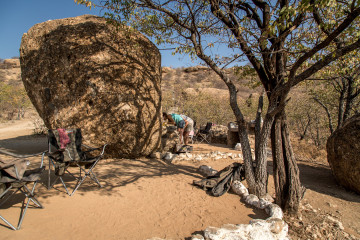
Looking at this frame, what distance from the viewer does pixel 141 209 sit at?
2.66 metres

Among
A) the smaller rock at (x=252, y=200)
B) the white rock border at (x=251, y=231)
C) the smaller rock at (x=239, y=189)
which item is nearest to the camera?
the white rock border at (x=251, y=231)

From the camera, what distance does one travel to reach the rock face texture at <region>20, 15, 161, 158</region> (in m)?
4.51

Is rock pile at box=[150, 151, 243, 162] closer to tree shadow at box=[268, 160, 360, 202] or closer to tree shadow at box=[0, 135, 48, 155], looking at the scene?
tree shadow at box=[268, 160, 360, 202]

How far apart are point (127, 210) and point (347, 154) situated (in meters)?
4.38

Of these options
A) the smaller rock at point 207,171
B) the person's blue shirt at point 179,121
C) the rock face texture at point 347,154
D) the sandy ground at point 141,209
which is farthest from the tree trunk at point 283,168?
the person's blue shirt at point 179,121

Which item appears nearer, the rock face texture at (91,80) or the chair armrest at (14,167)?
the chair armrest at (14,167)

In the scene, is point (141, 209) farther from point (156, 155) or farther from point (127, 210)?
point (156, 155)

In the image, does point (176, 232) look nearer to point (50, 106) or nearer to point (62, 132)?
point (62, 132)

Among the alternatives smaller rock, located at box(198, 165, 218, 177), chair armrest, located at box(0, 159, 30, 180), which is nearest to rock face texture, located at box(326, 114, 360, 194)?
smaller rock, located at box(198, 165, 218, 177)

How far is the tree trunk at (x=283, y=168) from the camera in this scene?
3.04 meters

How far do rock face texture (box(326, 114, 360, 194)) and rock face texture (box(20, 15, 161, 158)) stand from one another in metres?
4.33

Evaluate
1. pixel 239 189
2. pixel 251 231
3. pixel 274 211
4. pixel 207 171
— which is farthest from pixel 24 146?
pixel 274 211

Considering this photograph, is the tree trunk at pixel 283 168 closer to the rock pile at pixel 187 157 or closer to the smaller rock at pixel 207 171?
the smaller rock at pixel 207 171

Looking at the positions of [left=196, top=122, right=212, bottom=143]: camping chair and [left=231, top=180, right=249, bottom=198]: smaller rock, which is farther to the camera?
[left=196, top=122, right=212, bottom=143]: camping chair
